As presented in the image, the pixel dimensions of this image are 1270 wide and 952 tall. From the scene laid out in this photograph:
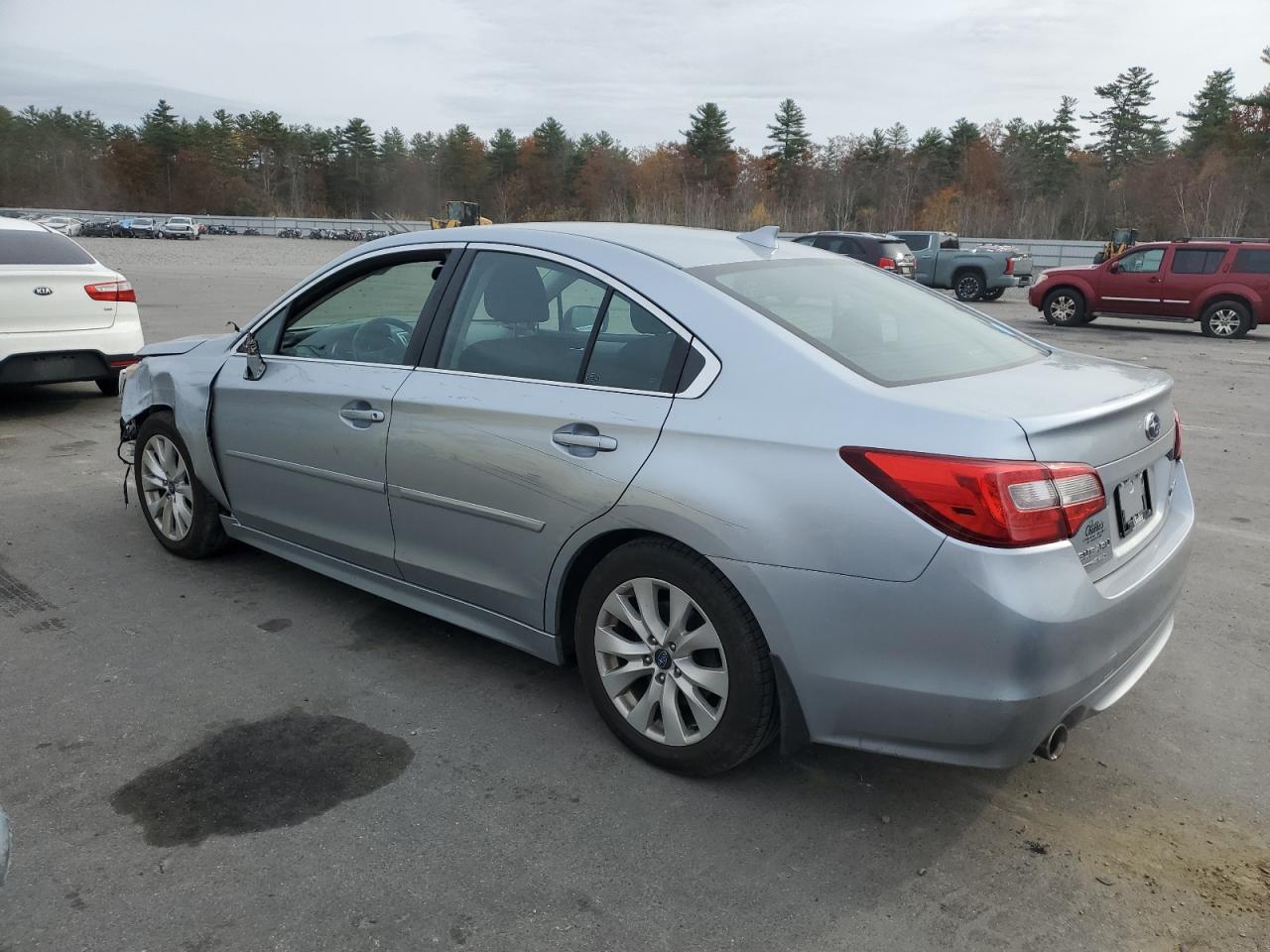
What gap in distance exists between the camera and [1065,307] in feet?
64.7

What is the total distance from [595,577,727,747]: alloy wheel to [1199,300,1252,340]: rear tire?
18.6m

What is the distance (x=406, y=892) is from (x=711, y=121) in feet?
293

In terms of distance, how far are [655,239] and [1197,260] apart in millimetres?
18385

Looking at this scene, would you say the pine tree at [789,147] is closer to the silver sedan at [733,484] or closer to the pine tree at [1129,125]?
the pine tree at [1129,125]

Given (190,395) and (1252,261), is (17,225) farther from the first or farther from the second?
(1252,261)

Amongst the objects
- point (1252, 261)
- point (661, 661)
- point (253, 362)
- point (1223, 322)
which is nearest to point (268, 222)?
point (1223, 322)

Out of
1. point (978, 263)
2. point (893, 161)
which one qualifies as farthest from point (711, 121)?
point (978, 263)

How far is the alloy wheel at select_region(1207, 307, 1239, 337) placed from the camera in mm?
18203

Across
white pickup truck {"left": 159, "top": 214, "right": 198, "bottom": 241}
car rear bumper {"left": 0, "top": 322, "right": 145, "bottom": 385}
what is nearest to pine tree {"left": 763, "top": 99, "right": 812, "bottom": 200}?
white pickup truck {"left": 159, "top": 214, "right": 198, "bottom": 241}

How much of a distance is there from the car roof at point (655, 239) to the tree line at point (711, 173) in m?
39.2

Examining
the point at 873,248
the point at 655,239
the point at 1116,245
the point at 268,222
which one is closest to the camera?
the point at 655,239

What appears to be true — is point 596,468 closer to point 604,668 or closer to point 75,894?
point 604,668

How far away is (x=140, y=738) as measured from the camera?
3.28 metres

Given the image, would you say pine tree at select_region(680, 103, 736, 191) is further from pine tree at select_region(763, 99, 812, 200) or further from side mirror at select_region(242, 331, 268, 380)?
side mirror at select_region(242, 331, 268, 380)
